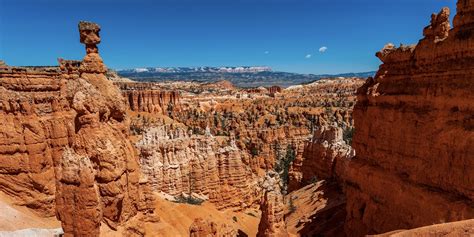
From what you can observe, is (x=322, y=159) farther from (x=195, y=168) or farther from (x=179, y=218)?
(x=179, y=218)

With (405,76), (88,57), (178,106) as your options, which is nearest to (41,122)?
(88,57)

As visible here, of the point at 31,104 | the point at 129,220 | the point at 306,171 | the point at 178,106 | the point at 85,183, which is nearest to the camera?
the point at 85,183

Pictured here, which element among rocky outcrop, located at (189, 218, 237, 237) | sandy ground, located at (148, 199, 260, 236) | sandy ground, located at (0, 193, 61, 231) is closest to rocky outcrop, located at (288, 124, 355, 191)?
sandy ground, located at (148, 199, 260, 236)

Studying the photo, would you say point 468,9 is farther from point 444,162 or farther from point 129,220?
point 129,220

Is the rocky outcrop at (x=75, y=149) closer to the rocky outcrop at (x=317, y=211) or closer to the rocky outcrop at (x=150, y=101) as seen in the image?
the rocky outcrop at (x=317, y=211)

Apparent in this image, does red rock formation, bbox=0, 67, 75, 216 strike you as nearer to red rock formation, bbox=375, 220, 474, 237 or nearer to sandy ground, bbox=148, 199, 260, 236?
sandy ground, bbox=148, 199, 260, 236

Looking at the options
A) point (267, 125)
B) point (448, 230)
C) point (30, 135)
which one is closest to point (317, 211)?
point (448, 230)
